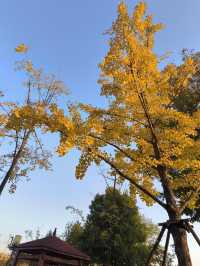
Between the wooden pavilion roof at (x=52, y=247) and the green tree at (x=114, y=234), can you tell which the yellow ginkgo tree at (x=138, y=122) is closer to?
the wooden pavilion roof at (x=52, y=247)

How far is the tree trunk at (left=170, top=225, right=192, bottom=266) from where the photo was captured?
553 centimetres

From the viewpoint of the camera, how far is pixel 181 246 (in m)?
5.66

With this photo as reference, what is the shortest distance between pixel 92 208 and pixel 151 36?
16.4 metres

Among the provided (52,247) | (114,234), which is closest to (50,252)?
(52,247)

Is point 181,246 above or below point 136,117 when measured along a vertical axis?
below

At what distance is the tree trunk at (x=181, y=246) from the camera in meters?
5.53

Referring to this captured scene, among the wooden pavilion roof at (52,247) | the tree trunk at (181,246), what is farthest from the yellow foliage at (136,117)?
the wooden pavilion roof at (52,247)

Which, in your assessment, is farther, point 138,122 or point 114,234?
point 114,234

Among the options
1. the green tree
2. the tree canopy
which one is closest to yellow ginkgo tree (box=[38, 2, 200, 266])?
the tree canopy

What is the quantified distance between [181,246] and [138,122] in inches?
126

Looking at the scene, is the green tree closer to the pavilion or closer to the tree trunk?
the pavilion

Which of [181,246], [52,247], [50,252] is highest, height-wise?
[52,247]

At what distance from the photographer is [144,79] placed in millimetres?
6309

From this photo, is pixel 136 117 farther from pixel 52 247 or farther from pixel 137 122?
pixel 52 247
